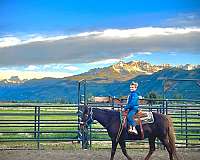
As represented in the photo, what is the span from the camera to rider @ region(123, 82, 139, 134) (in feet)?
32.8

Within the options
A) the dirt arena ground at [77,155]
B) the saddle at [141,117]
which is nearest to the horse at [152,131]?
the saddle at [141,117]

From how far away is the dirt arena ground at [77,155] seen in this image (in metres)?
11.2

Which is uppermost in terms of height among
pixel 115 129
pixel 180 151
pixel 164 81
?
pixel 164 81

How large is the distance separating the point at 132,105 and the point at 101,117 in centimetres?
99

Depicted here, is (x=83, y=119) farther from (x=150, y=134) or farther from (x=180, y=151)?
(x=180, y=151)

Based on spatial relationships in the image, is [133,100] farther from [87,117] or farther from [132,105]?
[87,117]

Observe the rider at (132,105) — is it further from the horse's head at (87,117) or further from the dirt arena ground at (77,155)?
the dirt arena ground at (77,155)

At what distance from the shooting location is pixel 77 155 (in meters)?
11.6

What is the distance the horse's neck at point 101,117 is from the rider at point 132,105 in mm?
625

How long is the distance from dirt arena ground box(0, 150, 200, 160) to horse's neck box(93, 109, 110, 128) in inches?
41.7

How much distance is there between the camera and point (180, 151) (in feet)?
41.7

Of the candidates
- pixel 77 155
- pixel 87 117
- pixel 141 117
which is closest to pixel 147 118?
pixel 141 117

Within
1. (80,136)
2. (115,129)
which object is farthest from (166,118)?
(80,136)

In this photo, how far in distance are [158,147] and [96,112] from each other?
11.1 ft
